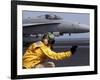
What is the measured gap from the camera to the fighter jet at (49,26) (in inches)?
70.7

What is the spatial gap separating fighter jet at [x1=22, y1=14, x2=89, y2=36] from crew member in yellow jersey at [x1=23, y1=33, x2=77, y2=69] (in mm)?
57

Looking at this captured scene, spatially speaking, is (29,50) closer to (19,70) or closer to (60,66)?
(19,70)

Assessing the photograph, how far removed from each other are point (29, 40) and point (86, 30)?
498 millimetres

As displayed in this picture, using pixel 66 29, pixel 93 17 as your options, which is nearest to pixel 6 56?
pixel 66 29

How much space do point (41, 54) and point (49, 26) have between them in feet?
0.76

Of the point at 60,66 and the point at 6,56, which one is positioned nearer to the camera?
the point at 6,56

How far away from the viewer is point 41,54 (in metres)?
1.83

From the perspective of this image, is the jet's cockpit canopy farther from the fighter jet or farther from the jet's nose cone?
the jet's nose cone

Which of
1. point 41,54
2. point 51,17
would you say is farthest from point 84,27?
point 41,54

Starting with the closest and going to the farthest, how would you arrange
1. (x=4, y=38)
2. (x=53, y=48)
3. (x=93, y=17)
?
(x=4, y=38), (x=53, y=48), (x=93, y=17)

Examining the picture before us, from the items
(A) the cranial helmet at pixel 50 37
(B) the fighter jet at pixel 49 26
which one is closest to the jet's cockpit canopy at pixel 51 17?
(B) the fighter jet at pixel 49 26

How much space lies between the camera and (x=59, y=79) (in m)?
1.88

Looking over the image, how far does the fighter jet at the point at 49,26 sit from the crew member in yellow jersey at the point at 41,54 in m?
0.06

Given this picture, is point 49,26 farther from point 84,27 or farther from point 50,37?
point 84,27
